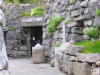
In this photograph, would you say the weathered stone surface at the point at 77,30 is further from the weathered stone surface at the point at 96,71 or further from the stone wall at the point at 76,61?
the weathered stone surface at the point at 96,71

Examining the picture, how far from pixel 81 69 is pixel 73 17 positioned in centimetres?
332

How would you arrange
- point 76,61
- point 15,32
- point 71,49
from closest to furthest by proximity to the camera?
point 76,61
point 71,49
point 15,32

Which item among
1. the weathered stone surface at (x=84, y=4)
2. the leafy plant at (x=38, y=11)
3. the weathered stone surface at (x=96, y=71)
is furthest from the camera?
the leafy plant at (x=38, y=11)

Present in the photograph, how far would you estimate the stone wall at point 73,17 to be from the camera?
28.4 ft

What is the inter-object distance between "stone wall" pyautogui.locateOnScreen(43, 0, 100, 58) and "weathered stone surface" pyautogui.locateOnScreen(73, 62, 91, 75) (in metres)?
1.47

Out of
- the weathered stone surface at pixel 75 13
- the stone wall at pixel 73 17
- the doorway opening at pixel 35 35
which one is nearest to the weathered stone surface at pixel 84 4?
the stone wall at pixel 73 17

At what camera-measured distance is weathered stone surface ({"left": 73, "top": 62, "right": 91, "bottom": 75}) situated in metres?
6.76

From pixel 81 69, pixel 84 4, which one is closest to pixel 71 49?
pixel 81 69

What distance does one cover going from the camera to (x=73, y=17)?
1004 centimetres

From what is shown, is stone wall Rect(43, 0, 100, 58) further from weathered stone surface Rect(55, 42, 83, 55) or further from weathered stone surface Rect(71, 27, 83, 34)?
A: weathered stone surface Rect(55, 42, 83, 55)

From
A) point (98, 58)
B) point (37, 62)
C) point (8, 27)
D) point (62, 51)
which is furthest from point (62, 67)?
point (8, 27)

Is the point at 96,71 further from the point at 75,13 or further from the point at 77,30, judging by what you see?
the point at 75,13

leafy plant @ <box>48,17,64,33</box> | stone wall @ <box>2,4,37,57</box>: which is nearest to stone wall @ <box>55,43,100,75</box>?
leafy plant @ <box>48,17,64,33</box>

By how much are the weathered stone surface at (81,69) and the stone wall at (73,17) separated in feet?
4.81
